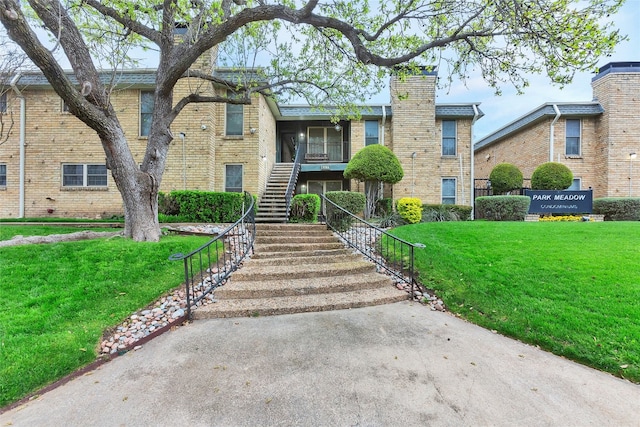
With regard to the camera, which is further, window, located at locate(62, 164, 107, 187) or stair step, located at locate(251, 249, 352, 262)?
window, located at locate(62, 164, 107, 187)

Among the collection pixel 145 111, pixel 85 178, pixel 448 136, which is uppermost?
pixel 145 111

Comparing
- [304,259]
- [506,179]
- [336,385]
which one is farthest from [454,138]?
[336,385]

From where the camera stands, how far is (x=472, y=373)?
2707 mm

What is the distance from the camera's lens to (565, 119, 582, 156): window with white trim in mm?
13930

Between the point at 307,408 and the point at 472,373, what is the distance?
1638mm

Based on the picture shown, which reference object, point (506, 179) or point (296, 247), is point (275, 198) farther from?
point (506, 179)

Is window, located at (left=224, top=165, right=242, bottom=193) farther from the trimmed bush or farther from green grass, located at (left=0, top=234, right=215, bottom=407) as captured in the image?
the trimmed bush

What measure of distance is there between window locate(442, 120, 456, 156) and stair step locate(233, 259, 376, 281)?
10.8 m

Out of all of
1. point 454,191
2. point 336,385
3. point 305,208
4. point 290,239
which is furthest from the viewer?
point 454,191

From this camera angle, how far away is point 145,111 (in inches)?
447

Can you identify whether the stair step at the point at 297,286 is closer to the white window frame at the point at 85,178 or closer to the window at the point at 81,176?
the white window frame at the point at 85,178

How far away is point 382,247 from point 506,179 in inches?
365

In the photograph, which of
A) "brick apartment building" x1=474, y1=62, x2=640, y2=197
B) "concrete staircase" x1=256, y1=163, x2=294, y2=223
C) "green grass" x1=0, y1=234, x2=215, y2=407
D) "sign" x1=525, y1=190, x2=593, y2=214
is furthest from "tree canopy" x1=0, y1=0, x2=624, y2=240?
"brick apartment building" x1=474, y1=62, x2=640, y2=197

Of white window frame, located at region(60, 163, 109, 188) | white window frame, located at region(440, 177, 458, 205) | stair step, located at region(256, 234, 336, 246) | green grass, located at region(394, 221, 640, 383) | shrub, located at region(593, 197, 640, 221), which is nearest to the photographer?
green grass, located at region(394, 221, 640, 383)
